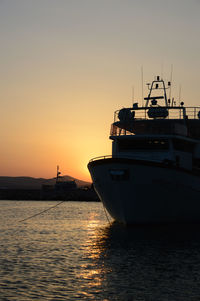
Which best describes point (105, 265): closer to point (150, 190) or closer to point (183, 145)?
point (150, 190)

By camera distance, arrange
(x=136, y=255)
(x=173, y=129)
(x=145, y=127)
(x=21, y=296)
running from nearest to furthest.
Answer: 1. (x=21, y=296)
2. (x=136, y=255)
3. (x=173, y=129)
4. (x=145, y=127)

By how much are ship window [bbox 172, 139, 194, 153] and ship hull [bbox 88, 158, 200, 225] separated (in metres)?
3.80

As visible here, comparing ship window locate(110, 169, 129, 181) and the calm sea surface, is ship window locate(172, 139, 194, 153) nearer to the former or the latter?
ship window locate(110, 169, 129, 181)

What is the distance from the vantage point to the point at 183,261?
21062 mm

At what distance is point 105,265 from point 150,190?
1180 centimetres

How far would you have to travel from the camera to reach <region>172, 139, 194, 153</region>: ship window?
3516cm

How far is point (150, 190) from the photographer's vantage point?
3077cm

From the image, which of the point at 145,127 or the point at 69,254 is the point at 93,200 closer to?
the point at 145,127

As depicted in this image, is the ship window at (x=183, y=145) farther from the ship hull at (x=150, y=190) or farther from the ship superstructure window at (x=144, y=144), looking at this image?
the ship hull at (x=150, y=190)

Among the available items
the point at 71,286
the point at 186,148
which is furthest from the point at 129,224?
the point at 71,286

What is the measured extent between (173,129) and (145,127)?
4890 mm

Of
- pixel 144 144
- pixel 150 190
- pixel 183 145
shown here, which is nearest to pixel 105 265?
pixel 150 190

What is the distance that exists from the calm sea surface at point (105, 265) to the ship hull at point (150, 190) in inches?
45.7

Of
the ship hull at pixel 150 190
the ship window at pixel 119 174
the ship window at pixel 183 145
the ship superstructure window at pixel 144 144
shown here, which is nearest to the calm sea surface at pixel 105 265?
the ship hull at pixel 150 190
